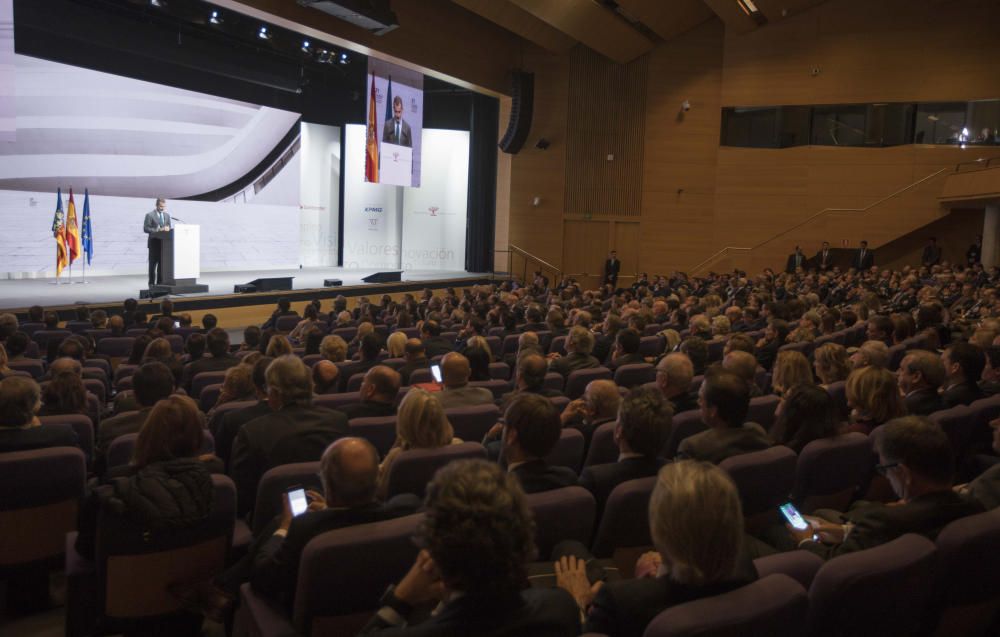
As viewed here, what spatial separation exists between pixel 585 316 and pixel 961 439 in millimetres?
4351

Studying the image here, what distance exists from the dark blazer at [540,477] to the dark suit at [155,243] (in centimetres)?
1098

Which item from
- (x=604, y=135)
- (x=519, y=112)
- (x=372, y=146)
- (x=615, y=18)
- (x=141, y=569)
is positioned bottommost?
(x=141, y=569)

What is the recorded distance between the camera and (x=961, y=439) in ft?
12.1

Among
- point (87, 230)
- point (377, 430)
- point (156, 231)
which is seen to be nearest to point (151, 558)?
point (377, 430)

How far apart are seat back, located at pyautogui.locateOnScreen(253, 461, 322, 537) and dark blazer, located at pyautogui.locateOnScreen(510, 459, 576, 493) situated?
784mm

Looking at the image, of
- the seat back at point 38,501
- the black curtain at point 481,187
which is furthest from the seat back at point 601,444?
the black curtain at point 481,187

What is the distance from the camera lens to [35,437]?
3.24 metres

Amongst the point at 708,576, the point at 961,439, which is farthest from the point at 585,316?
the point at 708,576

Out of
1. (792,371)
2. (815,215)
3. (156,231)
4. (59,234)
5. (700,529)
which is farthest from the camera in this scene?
(815,215)

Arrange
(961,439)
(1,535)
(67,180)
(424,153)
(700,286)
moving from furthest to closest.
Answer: (424,153)
(700,286)
(67,180)
(961,439)
(1,535)

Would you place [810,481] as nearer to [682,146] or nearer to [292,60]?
[292,60]

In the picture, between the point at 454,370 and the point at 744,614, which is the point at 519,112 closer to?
the point at 454,370

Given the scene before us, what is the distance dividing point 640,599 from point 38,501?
2.48 meters

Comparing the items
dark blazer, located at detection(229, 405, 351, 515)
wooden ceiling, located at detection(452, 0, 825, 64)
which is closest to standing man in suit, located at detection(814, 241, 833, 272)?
wooden ceiling, located at detection(452, 0, 825, 64)
